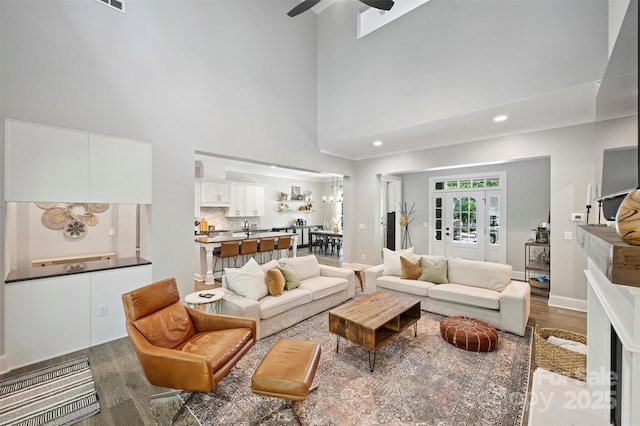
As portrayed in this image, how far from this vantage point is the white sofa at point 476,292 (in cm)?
326

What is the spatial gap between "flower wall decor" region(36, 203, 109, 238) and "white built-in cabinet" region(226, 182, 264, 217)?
357 cm

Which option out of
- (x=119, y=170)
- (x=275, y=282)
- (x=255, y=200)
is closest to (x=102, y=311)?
(x=119, y=170)

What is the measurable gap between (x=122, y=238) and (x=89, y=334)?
9.04 feet

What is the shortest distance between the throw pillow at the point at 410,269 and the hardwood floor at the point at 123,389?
1555 millimetres

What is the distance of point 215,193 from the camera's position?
7598 mm

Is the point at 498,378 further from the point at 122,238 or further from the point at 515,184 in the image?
the point at 122,238

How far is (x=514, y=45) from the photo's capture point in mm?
3338

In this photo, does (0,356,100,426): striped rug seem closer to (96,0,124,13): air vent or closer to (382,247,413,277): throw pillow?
(382,247,413,277): throw pillow

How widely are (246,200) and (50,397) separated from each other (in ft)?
22.4

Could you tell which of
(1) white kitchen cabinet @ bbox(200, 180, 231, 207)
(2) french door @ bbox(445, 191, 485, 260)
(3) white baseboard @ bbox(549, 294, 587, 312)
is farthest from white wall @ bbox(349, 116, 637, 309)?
(1) white kitchen cabinet @ bbox(200, 180, 231, 207)

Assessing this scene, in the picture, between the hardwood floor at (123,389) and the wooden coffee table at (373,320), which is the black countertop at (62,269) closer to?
the hardwood floor at (123,389)

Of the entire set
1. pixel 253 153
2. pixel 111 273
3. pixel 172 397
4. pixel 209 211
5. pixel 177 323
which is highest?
pixel 253 153

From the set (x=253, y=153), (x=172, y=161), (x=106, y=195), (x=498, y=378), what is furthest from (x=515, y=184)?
(x=106, y=195)

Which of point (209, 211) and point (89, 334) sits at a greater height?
point (209, 211)
